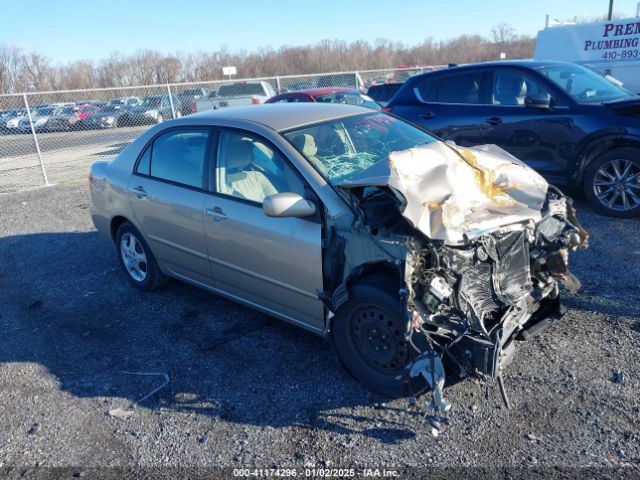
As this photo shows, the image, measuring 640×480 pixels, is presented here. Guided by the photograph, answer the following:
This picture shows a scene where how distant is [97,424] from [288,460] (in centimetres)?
132

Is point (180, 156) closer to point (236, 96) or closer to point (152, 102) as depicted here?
point (236, 96)

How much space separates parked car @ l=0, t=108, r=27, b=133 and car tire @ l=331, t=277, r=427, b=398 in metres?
20.0

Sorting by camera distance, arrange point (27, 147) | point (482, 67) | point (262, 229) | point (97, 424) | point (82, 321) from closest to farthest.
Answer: point (97, 424)
point (262, 229)
point (82, 321)
point (482, 67)
point (27, 147)

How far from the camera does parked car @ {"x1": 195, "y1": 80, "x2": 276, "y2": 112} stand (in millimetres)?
18203

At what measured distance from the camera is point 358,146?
13.0 ft

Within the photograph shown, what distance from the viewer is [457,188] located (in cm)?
327

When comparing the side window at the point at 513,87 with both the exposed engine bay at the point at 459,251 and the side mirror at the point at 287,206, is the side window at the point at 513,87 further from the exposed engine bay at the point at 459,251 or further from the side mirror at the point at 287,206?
the side mirror at the point at 287,206

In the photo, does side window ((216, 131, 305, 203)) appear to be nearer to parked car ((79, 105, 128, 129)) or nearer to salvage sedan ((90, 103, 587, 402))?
salvage sedan ((90, 103, 587, 402))

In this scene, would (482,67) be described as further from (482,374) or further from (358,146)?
(482,374)

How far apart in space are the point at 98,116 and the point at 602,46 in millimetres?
18399

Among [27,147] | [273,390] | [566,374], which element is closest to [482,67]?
[566,374]

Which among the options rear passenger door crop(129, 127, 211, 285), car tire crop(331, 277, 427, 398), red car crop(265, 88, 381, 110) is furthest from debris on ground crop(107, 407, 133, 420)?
red car crop(265, 88, 381, 110)

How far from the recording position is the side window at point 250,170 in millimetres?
3719

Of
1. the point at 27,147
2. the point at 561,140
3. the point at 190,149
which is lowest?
the point at 27,147
